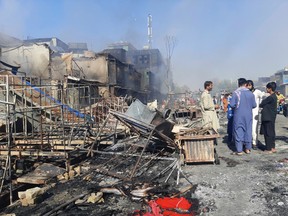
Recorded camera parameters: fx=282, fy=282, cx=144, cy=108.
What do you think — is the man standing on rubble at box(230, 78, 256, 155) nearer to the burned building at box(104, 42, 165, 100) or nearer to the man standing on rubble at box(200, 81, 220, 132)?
the man standing on rubble at box(200, 81, 220, 132)

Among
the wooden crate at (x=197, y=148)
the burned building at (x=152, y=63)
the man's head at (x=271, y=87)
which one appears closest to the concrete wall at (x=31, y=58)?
the wooden crate at (x=197, y=148)

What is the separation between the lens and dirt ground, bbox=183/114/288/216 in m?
4.17

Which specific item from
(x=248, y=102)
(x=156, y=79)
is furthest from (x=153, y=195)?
(x=156, y=79)

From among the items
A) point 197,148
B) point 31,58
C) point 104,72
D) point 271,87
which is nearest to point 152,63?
point 104,72

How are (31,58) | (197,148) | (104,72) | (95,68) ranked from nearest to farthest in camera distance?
1. (197,148)
2. (31,58)
3. (104,72)
4. (95,68)

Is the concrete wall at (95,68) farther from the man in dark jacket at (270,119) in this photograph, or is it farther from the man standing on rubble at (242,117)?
the man in dark jacket at (270,119)

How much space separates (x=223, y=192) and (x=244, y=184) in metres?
0.61

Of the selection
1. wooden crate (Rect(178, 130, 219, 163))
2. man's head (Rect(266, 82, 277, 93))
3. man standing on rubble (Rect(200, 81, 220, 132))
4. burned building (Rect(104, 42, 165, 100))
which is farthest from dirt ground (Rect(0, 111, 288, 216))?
burned building (Rect(104, 42, 165, 100))

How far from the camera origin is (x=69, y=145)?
332 inches

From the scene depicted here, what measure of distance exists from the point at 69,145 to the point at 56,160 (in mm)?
604

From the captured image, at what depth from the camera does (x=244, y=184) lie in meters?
5.17

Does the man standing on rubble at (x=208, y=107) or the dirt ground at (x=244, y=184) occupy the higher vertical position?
the man standing on rubble at (x=208, y=107)

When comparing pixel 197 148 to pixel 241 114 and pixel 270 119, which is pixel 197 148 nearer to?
pixel 241 114

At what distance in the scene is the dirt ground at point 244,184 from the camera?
164 inches
